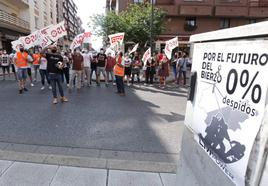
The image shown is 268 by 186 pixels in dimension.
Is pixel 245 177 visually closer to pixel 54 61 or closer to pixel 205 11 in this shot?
pixel 54 61

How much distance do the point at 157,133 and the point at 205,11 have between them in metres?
26.4

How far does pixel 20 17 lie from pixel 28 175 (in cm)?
3167

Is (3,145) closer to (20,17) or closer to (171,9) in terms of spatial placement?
(171,9)

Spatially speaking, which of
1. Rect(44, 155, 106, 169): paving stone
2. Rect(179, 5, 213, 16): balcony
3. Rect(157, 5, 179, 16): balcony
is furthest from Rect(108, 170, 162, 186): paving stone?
Rect(179, 5, 213, 16): balcony

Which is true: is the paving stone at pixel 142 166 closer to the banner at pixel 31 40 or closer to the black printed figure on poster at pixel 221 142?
the black printed figure on poster at pixel 221 142

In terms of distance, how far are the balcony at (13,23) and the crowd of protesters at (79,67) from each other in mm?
11761

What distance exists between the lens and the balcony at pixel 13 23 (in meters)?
22.4

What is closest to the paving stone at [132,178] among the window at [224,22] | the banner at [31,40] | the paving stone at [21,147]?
the paving stone at [21,147]

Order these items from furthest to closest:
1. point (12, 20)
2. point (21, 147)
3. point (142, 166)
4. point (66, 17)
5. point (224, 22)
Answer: point (66, 17)
point (224, 22)
point (12, 20)
point (21, 147)
point (142, 166)

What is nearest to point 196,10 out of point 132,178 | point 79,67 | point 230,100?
point 79,67

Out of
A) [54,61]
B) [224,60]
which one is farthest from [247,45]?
[54,61]

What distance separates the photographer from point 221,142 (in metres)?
1.46

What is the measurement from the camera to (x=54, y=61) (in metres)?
6.91

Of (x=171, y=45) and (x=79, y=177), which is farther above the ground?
(x=171, y=45)
